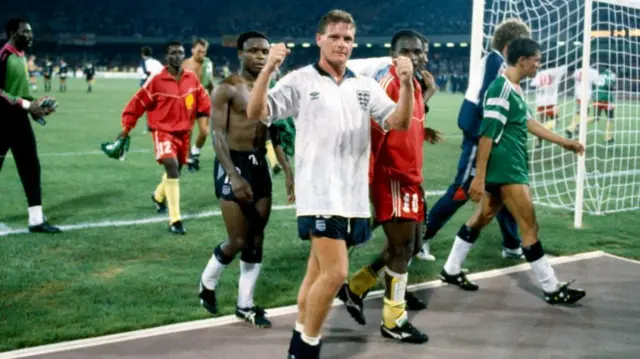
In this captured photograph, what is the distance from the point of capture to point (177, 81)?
345 inches

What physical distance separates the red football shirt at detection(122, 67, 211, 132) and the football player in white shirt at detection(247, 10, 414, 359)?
4629 millimetres

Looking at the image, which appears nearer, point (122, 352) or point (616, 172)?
point (122, 352)

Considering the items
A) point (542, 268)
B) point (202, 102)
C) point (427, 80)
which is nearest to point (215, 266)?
point (427, 80)

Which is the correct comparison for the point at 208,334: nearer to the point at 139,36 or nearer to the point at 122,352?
the point at 122,352

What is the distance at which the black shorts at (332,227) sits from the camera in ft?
13.8

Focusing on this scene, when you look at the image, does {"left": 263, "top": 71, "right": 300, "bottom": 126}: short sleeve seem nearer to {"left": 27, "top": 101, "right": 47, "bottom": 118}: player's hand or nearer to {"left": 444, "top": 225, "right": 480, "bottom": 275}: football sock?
{"left": 444, "top": 225, "right": 480, "bottom": 275}: football sock

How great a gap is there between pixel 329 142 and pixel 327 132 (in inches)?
2.1

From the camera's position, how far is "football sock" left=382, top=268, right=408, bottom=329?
5.03 metres

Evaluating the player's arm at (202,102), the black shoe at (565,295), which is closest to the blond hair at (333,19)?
the black shoe at (565,295)

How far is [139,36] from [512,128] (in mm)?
68760

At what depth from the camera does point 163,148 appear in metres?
8.53

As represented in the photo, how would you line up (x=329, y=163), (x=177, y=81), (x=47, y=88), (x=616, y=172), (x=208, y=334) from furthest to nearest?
(x=47, y=88), (x=616, y=172), (x=177, y=81), (x=208, y=334), (x=329, y=163)

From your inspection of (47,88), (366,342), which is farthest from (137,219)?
(47,88)

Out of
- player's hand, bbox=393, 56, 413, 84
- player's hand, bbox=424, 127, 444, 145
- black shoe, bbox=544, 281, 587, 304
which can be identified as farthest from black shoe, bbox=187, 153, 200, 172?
player's hand, bbox=393, 56, 413, 84
